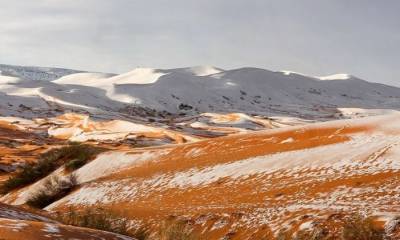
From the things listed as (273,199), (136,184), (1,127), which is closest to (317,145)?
(273,199)

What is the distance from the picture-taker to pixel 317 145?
24984 millimetres

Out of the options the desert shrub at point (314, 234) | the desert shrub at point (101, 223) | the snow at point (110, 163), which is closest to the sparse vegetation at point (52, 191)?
the snow at point (110, 163)

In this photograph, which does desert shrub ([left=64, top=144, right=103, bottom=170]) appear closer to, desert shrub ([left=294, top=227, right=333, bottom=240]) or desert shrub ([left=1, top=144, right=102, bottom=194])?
desert shrub ([left=1, top=144, right=102, bottom=194])

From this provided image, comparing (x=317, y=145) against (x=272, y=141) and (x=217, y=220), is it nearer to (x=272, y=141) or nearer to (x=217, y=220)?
(x=272, y=141)

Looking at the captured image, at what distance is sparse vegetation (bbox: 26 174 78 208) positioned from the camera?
27.9 meters

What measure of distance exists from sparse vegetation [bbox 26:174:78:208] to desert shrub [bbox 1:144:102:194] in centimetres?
317

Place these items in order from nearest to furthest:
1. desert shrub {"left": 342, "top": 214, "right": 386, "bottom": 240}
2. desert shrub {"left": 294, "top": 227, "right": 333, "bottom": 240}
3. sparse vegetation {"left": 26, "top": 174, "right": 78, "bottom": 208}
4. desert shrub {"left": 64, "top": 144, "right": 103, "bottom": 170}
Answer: desert shrub {"left": 342, "top": 214, "right": 386, "bottom": 240}
desert shrub {"left": 294, "top": 227, "right": 333, "bottom": 240}
sparse vegetation {"left": 26, "top": 174, "right": 78, "bottom": 208}
desert shrub {"left": 64, "top": 144, "right": 103, "bottom": 170}

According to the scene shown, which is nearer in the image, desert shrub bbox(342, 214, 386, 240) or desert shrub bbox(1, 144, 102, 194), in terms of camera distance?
desert shrub bbox(342, 214, 386, 240)

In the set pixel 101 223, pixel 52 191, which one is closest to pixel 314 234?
pixel 101 223

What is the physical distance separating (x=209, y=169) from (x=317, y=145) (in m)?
5.36

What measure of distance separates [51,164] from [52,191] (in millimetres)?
6410

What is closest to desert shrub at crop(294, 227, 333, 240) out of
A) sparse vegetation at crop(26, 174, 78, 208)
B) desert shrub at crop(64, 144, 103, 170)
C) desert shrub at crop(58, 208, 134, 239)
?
desert shrub at crop(58, 208, 134, 239)

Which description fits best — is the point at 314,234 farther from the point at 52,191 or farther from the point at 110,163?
the point at 110,163

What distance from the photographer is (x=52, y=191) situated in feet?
94.1
